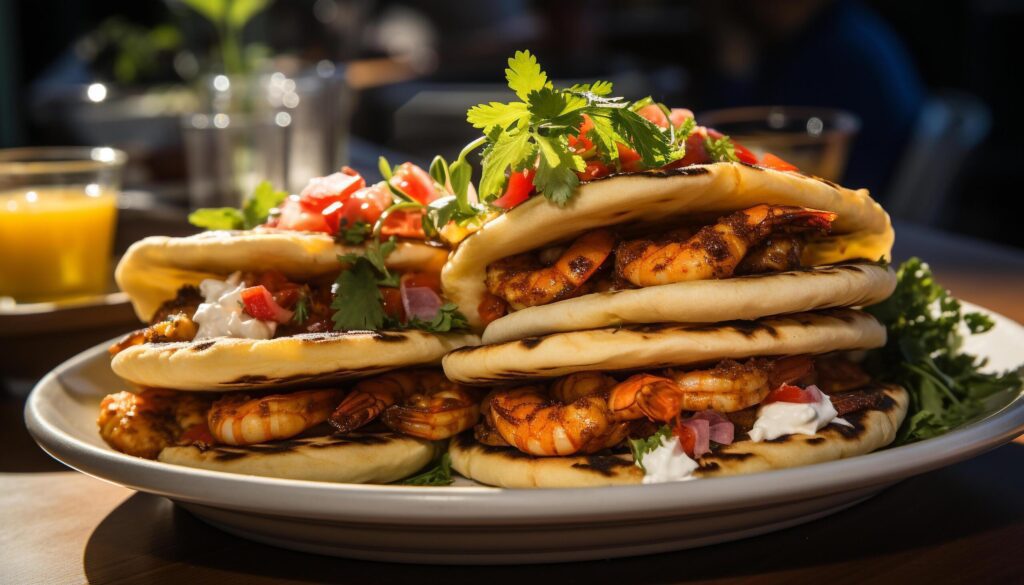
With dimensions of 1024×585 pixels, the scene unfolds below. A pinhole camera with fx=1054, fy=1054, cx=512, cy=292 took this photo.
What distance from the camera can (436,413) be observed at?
214 centimetres

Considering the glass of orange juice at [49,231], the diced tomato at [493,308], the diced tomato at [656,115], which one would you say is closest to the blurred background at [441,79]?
the diced tomato at [656,115]

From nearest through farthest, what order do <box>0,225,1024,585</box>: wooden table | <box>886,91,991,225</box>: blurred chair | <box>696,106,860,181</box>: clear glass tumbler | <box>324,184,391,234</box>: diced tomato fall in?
1. <box>0,225,1024,585</box>: wooden table
2. <box>324,184,391,234</box>: diced tomato
3. <box>696,106,860,181</box>: clear glass tumbler
4. <box>886,91,991,225</box>: blurred chair

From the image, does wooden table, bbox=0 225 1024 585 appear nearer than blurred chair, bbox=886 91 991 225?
Yes

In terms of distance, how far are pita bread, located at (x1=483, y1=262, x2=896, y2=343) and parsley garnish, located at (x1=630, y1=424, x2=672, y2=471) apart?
22 centimetres

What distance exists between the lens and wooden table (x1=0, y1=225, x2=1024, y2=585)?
1.76 metres

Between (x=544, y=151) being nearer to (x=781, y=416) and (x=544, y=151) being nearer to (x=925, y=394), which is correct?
(x=781, y=416)

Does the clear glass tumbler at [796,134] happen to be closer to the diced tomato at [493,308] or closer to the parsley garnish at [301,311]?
the diced tomato at [493,308]

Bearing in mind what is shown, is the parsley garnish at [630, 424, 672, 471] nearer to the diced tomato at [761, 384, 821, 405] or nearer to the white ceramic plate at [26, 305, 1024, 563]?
the white ceramic plate at [26, 305, 1024, 563]

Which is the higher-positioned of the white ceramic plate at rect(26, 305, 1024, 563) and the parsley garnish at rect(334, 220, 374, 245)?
the parsley garnish at rect(334, 220, 374, 245)

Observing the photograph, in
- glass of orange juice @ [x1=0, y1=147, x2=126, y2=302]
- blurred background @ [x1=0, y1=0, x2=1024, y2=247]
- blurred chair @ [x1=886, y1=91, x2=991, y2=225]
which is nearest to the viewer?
glass of orange juice @ [x1=0, y1=147, x2=126, y2=302]

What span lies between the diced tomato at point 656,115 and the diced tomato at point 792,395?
61 centimetres

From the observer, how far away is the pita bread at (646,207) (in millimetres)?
1941

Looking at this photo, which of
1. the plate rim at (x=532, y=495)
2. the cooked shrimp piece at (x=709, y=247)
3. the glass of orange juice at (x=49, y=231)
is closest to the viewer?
the plate rim at (x=532, y=495)

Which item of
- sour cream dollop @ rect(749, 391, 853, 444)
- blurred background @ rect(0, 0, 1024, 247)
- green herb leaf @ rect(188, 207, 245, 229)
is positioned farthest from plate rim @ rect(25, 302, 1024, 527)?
blurred background @ rect(0, 0, 1024, 247)
